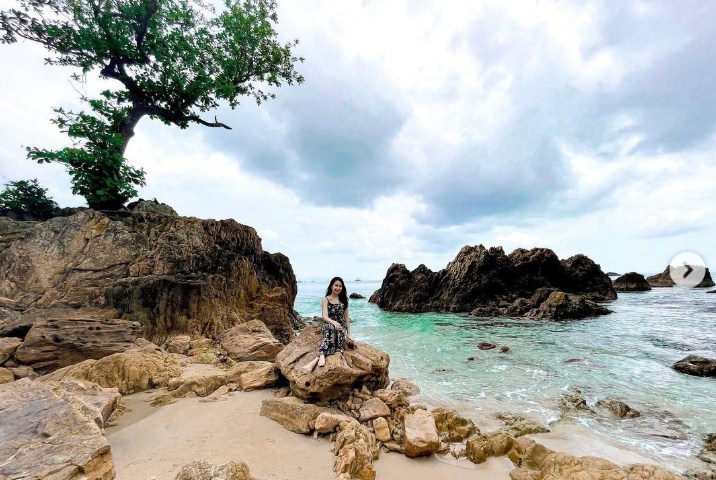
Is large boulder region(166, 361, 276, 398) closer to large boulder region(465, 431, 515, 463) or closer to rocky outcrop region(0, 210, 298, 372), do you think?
rocky outcrop region(0, 210, 298, 372)

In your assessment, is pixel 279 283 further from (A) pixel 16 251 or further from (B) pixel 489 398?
(B) pixel 489 398

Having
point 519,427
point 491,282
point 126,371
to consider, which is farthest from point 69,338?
point 491,282

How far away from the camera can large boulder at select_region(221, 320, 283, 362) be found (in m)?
8.89

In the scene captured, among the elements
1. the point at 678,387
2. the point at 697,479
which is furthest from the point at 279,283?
the point at 678,387

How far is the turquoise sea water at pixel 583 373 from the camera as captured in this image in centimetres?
686

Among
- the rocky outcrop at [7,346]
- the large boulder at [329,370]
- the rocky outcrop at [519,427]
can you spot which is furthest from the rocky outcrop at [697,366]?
the rocky outcrop at [7,346]

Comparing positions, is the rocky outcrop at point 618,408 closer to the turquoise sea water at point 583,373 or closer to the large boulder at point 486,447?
the turquoise sea water at point 583,373

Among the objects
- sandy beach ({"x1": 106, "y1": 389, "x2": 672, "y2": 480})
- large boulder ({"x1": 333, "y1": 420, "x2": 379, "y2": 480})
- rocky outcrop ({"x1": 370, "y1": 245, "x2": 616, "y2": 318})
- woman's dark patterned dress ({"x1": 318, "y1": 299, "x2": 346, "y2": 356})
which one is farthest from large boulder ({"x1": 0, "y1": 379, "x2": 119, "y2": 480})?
rocky outcrop ({"x1": 370, "y1": 245, "x2": 616, "y2": 318})

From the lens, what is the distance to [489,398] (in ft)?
27.9

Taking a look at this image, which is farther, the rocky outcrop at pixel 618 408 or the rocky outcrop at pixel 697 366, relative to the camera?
the rocky outcrop at pixel 697 366

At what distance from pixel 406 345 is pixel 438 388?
23.1 ft

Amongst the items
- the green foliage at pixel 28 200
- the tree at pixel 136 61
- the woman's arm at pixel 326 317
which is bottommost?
the woman's arm at pixel 326 317

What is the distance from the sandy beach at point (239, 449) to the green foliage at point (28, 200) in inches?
424

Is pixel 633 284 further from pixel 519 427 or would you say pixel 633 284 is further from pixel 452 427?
pixel 452 427
